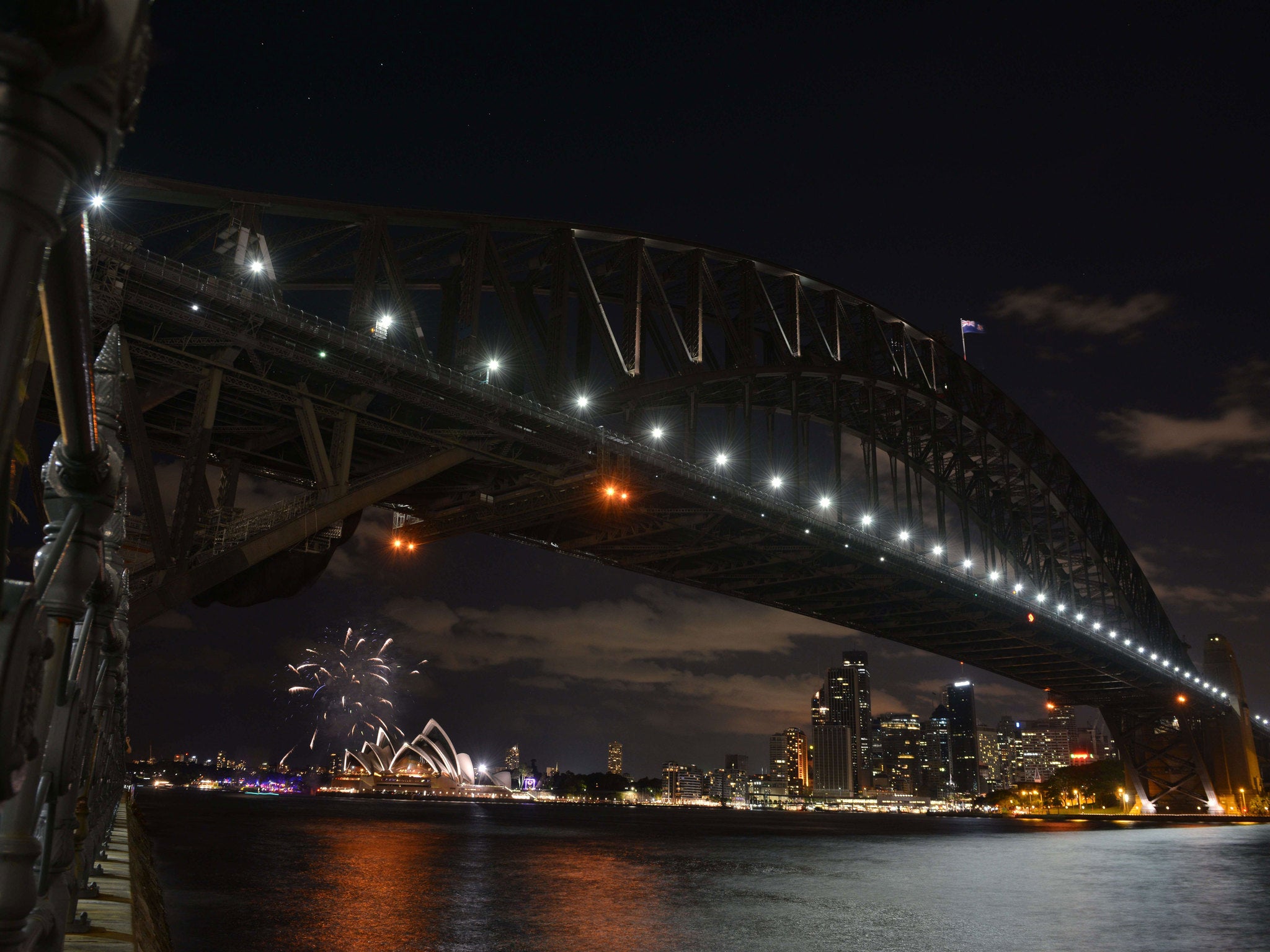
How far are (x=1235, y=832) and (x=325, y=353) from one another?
2910 inches

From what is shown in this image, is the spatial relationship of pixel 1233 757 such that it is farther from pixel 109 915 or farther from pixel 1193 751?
pixel 109 915

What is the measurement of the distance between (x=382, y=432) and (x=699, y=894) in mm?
17651

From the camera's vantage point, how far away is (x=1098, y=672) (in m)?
81.1

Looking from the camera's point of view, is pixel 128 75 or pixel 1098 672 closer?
pixel 128 75

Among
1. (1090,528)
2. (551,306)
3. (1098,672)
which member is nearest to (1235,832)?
(1098,672)

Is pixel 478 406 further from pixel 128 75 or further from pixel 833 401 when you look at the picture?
pixel 833 401

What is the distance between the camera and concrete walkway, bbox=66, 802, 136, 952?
6664 mm

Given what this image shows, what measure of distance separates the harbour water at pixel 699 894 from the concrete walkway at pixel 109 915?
712 cm

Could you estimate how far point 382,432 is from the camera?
106 feet

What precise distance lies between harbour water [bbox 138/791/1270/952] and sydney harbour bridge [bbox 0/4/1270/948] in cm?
736

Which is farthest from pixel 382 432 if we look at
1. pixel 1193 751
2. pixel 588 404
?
pixel 1193 751

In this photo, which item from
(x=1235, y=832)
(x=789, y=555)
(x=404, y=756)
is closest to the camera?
(x=789, y=555)

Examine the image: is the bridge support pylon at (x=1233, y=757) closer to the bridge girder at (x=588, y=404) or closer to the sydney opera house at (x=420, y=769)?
the bridge girder at (x=588, y=404)

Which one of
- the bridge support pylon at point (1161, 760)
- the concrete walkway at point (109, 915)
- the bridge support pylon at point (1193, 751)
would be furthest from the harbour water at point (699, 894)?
the bridge support pylon at point (1161, 760)
